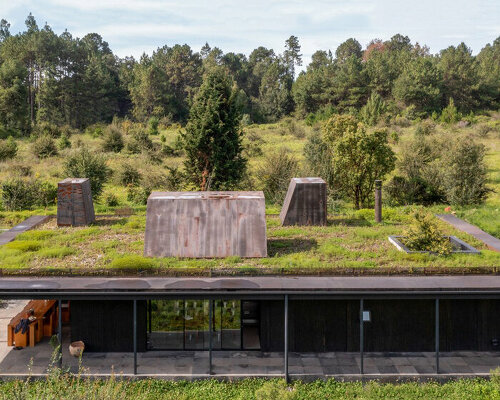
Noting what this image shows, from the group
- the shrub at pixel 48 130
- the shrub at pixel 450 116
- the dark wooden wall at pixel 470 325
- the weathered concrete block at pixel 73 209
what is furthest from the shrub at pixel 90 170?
the shrub at pixel 450 116

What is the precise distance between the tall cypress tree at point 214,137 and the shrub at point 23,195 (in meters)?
8.65

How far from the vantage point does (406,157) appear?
36.2 metres

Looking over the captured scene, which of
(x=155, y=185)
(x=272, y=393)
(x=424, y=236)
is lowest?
(x=272, y=393)

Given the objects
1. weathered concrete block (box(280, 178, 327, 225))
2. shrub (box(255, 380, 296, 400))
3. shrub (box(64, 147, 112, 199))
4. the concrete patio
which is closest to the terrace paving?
the concrete patio

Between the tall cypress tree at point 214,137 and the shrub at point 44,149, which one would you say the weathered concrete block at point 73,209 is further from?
the shrub at point 44,149

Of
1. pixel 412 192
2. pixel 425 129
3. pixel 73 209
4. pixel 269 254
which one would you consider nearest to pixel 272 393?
pixel 269 254

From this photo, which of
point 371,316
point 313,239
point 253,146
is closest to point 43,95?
point 253,146

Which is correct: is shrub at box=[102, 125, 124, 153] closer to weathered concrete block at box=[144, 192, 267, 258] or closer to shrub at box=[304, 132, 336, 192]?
shrub at box=[304, 132, 336, 192]

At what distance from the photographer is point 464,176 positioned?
30781mm

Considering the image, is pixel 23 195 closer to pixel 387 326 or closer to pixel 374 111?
pixel 387 326

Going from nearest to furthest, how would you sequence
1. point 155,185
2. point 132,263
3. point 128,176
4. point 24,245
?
point 132,263 < point 24,245 < point 155,185 < point 128,176

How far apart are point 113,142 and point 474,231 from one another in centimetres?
3843

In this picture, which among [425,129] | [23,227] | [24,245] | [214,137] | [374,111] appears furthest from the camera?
[374,111]

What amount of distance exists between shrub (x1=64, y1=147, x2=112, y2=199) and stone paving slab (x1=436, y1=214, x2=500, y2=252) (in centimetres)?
2092
